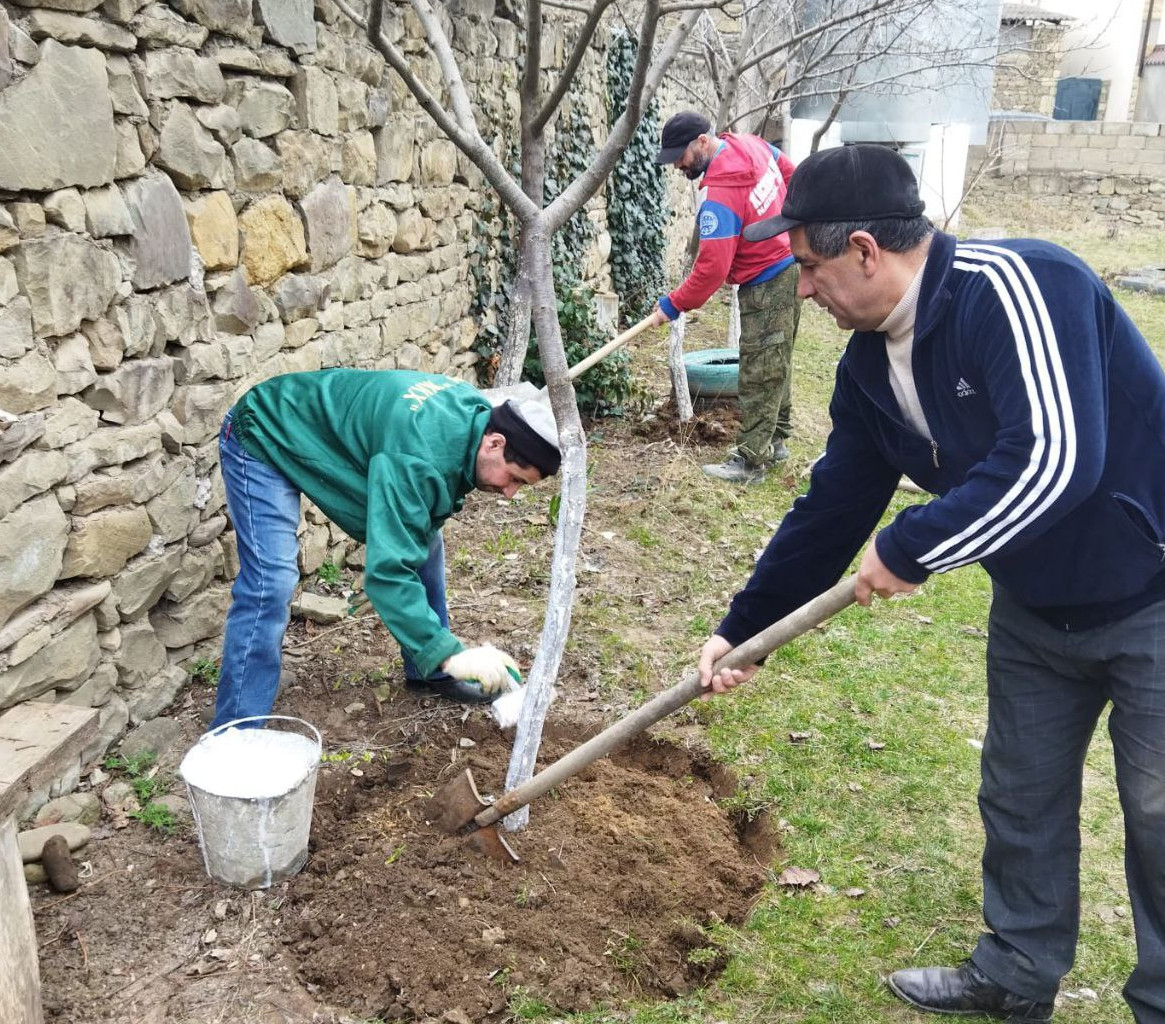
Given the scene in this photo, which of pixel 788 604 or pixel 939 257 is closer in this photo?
pixel 939 257

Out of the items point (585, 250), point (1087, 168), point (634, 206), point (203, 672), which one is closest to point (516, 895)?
point (203, 672)

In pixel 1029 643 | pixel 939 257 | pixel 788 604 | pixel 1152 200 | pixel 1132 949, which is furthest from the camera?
pixel 1152 200

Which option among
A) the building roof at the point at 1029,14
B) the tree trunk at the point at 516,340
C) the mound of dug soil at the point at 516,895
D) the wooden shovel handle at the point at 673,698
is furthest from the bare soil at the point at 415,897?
the building roof at the point at 1029,14

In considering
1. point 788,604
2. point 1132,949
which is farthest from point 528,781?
point 1132,949

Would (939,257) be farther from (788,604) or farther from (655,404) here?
(655,404)

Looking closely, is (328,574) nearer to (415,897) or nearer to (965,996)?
(415,897)

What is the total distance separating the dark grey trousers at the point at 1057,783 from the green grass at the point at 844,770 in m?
0.36

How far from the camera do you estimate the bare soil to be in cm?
273

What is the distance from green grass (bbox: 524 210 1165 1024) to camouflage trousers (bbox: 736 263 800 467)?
434mm

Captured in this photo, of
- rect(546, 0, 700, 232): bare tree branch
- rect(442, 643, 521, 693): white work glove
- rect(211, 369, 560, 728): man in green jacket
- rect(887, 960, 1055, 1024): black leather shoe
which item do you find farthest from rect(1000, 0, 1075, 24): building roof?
rect(887, 960, 1055, 1024): black leather shoe

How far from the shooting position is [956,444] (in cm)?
229

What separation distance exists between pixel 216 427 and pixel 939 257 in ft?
9.16

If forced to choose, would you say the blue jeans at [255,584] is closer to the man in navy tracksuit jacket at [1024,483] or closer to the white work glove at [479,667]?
the white work glove at [479,667]

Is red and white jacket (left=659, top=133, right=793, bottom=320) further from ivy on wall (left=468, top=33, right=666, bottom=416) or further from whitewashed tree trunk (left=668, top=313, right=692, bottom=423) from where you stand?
ivy on wall (left=468, top=33, right=666, bottom=416)
